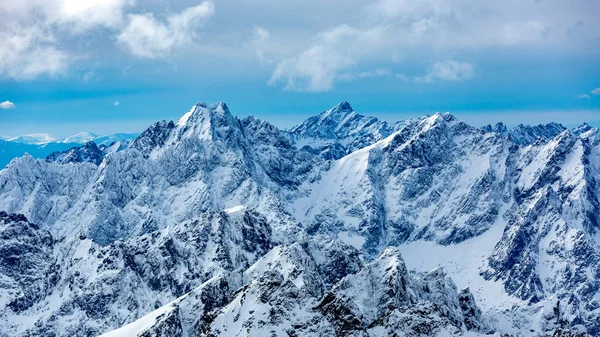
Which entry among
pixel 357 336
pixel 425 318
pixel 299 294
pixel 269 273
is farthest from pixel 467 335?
pixel 269 273

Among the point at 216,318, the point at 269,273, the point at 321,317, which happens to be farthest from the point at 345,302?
the point at 216,318

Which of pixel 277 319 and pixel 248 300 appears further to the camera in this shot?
pixel 248 300

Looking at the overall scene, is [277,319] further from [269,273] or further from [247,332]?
[269,273]

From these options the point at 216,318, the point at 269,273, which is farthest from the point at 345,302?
the point at 216,318

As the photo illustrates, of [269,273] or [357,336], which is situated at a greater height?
[269,273]

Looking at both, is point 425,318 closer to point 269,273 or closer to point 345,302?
point 345,302

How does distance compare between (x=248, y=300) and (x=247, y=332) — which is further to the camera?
(x=248, y=300)

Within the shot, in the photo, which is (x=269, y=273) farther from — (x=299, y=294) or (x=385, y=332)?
(x=385, y=332)

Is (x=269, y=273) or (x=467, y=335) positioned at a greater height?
(x=269, y=273)
